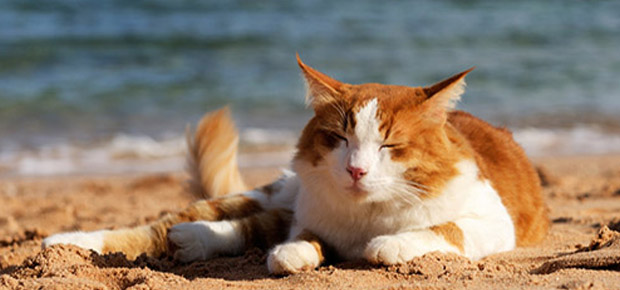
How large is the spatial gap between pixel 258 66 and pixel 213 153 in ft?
22.1

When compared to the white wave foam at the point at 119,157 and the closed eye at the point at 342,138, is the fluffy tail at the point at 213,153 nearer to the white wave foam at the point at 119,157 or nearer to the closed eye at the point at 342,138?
the closed eye at the point at 342,138

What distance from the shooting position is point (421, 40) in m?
12.4

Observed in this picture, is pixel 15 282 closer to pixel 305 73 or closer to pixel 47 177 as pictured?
pixel 305 73

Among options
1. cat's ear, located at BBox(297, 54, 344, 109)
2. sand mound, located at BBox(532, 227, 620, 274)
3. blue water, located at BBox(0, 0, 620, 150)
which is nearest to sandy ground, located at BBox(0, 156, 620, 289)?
sand mound, located at BBox(532, 227, 620, 274)

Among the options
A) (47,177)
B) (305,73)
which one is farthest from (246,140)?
(305,73)

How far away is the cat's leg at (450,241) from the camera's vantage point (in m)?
2.69

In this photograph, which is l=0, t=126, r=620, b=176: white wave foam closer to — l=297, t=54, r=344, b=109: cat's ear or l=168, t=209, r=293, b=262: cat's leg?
l=168, t=209, r=293, b=262: cat's leg

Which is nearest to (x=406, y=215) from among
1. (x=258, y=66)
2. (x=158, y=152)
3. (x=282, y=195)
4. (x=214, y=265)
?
(x=214, y=265)

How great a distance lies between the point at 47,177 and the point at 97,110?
2.15m

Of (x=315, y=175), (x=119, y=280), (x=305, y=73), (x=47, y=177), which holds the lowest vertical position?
(x=47, y=177)

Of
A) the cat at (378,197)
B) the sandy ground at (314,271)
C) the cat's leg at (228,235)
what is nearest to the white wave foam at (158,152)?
the sandy ground at (314,271)

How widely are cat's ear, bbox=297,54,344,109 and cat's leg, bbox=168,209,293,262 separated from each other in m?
0.88

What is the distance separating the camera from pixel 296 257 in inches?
108

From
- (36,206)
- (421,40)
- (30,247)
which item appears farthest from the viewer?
(421,40)
